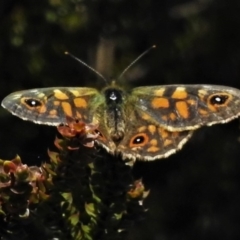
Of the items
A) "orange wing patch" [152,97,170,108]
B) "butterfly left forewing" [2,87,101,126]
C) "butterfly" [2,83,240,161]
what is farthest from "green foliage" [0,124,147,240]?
"orange wing patch" [152,97,170,108]

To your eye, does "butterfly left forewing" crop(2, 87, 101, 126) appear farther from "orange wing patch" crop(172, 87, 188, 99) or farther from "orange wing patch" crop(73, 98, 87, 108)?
"orange wing patch" crop(172, 87, 188, 99)

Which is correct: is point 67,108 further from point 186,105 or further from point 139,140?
point 186,105

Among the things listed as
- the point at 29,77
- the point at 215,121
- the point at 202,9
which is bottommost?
the point at 215,121

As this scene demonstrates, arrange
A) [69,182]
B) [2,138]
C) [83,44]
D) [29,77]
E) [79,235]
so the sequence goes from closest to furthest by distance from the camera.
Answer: [69,182] < [79,235] < [2,138] < [29,77] < [83,44]

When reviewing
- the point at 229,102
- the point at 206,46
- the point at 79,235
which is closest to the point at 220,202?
the point at 206,46

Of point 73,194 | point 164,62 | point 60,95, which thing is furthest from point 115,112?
point 164,62

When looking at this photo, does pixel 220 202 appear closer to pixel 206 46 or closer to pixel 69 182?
pixel 206 46
